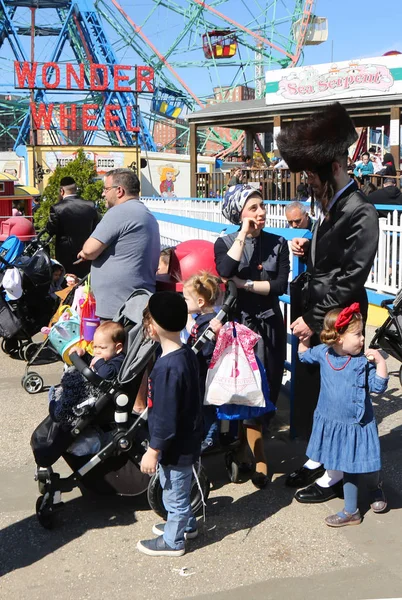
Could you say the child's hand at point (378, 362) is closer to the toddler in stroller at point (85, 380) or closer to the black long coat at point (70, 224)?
the toddler in stroller at point (85, 380)

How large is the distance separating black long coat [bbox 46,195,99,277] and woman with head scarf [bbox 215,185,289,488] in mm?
4153

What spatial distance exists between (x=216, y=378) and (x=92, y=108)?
1830 inches

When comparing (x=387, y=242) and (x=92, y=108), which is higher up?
(x=92, y=108)

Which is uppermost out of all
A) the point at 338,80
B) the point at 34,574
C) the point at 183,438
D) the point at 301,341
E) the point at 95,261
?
the point at 338,80

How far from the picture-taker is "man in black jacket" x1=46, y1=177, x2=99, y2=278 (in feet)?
27.1

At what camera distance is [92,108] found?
157 ft

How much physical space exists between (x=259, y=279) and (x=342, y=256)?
784 mm

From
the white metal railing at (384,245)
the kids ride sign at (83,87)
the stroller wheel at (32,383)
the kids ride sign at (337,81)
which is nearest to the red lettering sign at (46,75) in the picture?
the kids ride sign at (83,87)

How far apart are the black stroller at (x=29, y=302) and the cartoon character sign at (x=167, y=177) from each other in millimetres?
35284

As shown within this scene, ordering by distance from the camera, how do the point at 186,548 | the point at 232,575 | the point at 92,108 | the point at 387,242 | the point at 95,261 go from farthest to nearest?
the point at 92,108 < the point at 387,242 < the point at 95,261 < the point at 186,548 < the point at 232,575

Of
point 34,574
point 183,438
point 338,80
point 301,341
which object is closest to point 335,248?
point 301,341

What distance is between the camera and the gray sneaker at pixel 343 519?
3.76 meters

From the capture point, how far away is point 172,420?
130 inches

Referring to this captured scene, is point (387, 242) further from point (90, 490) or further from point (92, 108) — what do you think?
point (92, 108)
